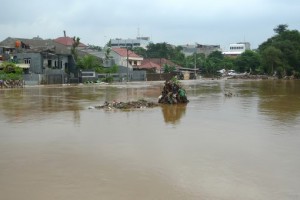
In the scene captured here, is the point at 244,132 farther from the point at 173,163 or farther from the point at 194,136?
the point at 173,163

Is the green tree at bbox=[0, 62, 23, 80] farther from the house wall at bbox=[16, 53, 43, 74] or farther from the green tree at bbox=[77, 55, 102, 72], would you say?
the green tree at bbox=[77, 55, 102, 72]

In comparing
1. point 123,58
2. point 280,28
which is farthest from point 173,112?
point 280,28

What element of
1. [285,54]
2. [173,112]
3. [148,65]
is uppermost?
[285,54]

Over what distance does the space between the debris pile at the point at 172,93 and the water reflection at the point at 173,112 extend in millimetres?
829

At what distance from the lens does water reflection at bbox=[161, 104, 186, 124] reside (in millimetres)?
17109

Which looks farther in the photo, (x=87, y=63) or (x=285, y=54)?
(x=285, y=54)

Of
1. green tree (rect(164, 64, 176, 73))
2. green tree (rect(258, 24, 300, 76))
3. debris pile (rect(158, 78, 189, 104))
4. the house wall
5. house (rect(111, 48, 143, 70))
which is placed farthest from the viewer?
green tree (rect(164, 64, 176, 73))

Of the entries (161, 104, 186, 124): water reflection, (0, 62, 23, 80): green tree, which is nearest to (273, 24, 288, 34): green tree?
(0, 62, 23, 80): green tree

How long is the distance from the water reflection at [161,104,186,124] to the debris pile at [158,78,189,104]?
2.72ft

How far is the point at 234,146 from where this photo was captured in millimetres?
11211

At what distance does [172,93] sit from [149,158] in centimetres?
1497

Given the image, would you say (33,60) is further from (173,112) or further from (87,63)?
(173,112)

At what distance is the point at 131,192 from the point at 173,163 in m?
2.18

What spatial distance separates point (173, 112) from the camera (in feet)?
66.0
